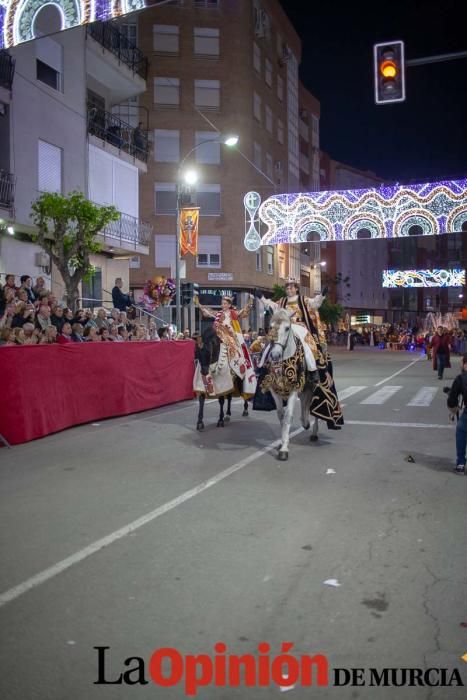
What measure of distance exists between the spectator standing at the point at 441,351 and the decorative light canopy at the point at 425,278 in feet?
138

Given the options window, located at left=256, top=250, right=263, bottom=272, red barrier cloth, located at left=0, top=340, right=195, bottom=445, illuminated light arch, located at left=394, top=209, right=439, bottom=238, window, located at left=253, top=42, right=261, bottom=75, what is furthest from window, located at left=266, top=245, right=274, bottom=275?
red barrier cloth, located at left=0, top=340, right=195, bottom=445

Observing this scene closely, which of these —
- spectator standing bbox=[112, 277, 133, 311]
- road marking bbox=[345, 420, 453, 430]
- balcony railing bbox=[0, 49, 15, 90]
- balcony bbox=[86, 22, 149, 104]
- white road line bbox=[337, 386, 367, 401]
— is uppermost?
balcony bbox=[86, 22, 149, 104]

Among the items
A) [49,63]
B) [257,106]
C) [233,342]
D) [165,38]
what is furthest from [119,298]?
[257,106]

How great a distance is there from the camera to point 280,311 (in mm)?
8359

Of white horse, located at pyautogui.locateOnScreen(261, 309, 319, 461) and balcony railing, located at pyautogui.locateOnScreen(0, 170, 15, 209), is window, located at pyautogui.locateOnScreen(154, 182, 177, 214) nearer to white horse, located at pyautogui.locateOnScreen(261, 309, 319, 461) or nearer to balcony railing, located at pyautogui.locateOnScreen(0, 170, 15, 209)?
balcony railing, located at pyautogui.locateOnScreen(0, 170, 15, 209)

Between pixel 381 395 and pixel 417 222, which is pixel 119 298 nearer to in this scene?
pixel 381 395

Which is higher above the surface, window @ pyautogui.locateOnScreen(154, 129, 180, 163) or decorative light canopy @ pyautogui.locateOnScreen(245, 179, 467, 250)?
window @ pyautogui.locateOnScreen(154, 129, 180, 163)

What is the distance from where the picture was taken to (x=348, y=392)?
59.7 feet

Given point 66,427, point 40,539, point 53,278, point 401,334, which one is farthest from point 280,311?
point 401,334

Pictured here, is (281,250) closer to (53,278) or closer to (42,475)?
(53,278)

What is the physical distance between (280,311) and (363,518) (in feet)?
10.9

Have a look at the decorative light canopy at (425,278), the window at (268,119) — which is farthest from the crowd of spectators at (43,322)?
the decorative light canopy at (425,278)

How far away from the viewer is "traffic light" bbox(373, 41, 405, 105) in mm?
10562

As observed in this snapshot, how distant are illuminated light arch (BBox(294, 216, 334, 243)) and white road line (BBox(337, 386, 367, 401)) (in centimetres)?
955
